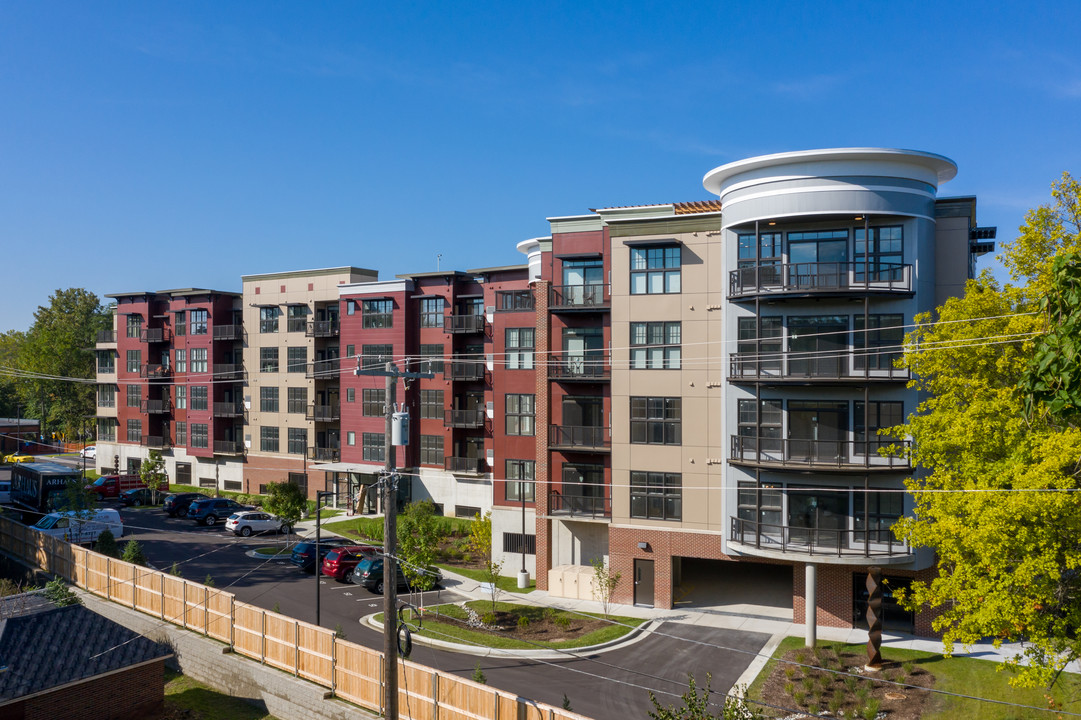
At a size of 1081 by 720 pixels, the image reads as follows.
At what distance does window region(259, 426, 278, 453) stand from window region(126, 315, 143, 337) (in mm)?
18555

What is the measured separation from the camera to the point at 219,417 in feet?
214

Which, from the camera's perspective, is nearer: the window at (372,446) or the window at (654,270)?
the window at (654,270)

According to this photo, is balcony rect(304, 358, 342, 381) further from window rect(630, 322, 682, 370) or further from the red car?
window rect(630, 322, 682, 370)

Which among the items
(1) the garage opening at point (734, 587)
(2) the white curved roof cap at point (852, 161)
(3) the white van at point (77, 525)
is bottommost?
(1) the garage opening at point (734, 587)

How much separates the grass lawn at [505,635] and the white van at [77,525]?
22.0 m

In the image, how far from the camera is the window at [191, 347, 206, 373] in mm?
66500

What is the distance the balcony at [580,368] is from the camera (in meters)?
35.6

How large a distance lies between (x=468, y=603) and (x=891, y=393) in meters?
19.4

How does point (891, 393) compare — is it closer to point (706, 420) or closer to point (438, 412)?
point (706, 420)

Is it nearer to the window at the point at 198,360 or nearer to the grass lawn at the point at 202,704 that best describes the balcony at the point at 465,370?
the window at the point at 198,360

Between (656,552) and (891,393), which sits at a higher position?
(891,393)

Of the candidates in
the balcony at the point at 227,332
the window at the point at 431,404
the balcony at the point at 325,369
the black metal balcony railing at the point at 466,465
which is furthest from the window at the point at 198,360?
the black metal balcony railing at the point at 466,465

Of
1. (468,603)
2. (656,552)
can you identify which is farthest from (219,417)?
(656,552)

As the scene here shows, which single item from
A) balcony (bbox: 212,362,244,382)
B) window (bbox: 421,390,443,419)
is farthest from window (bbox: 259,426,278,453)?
window (bbox: 421,390,443,419)
